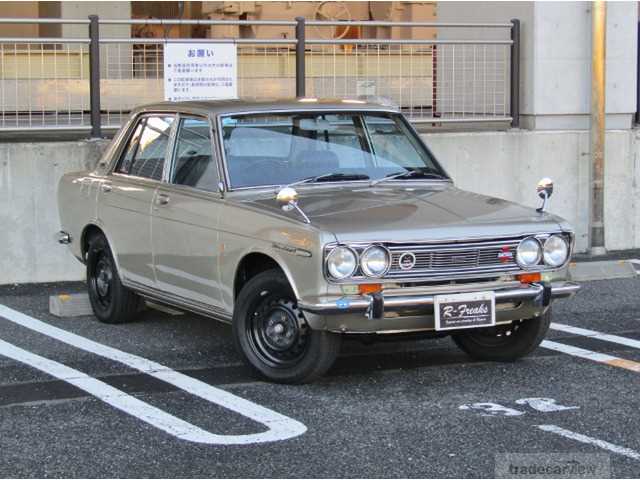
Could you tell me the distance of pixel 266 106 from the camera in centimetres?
805

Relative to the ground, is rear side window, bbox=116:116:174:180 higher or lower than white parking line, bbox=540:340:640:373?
higher

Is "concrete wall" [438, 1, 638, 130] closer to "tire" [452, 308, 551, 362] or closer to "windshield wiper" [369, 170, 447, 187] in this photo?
"windshield wiper" [369, 170, 447, 187]

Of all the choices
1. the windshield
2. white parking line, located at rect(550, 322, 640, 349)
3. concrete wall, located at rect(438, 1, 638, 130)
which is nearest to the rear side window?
the windshield

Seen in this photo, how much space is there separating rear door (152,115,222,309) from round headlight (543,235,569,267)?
1.94 m

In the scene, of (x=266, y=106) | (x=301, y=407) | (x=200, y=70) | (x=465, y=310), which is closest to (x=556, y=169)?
(x=200, y=70)

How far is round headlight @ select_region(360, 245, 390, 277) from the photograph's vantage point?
22.0 ft

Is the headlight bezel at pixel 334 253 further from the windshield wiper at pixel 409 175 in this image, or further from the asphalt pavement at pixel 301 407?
the windshield wiper at pixel 409 175

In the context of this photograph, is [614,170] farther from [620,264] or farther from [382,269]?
[382,269]

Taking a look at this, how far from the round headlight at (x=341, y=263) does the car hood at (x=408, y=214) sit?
0.07 m

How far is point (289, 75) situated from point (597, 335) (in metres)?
4.95

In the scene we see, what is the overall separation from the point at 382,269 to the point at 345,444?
1202mm

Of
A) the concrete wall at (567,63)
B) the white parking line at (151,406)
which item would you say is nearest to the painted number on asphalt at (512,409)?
the white parking line at (151,406)

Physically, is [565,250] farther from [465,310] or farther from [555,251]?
[465,310]

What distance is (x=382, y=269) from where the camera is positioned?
22.2 ft
